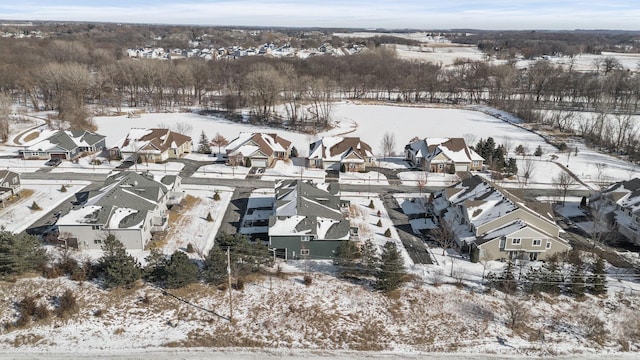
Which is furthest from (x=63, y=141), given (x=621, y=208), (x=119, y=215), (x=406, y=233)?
(x=621, y=208)

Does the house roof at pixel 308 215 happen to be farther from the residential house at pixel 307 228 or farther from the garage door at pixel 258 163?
the garage door at pixel 258 163

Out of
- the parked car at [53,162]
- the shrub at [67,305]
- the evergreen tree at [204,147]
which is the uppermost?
the evergreen tree at [204,147]

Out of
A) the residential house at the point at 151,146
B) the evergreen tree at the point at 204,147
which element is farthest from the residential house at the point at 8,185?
the evergreen tree at the point at 204,147

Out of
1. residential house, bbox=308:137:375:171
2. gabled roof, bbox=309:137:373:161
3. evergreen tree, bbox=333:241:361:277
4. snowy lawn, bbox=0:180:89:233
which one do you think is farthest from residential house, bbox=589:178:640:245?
snowy lawn, bbox=0:180:89:233

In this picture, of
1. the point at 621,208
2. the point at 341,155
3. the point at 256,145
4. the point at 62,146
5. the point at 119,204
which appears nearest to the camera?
the point at 119,204

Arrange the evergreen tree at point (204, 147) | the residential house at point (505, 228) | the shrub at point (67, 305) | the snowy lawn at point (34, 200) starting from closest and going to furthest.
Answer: the shrub at point (67, 305) < the residential house at point (505, 228) < the snowy lawn at point (34, 200) < the evergreen tree at point (204, 147)

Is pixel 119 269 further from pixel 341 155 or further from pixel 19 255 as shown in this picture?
pixel 341 155
